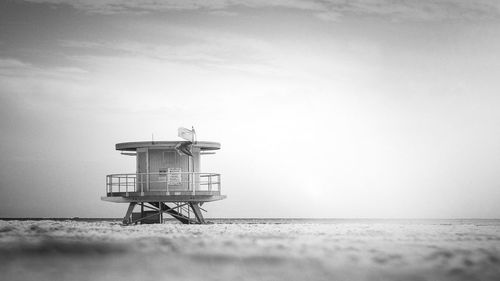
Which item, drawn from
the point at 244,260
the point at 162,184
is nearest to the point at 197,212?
the point at 162,184

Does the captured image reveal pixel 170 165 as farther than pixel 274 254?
Yes

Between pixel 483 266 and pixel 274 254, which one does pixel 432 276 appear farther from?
pixel 274 254

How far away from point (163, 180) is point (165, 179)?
112mm

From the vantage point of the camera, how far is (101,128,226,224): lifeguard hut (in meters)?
28.4

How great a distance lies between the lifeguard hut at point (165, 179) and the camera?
93.2 feet

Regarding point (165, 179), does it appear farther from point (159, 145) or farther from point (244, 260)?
point (244, 260)

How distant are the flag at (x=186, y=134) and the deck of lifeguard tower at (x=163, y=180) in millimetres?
Answer: 274

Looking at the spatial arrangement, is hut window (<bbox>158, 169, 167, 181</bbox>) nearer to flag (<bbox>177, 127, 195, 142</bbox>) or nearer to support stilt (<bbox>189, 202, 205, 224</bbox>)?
flag (<bbox>177, 127, 195, 142</bbox>)

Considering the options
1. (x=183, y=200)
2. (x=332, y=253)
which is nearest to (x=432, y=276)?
(x=332, y=253)

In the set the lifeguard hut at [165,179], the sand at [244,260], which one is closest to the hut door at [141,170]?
the lifeguard hut at [165,179]

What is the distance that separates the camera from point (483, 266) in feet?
30.0

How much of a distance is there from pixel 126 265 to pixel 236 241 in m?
3.42

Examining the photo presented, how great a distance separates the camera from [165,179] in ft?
94.4

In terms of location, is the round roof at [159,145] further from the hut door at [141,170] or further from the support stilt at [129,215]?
the support stilt at [129,215]
